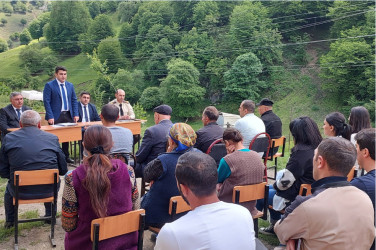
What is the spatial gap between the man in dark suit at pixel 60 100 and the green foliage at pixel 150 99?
130 ft

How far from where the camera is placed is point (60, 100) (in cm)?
685

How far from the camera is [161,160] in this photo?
304 centimetres

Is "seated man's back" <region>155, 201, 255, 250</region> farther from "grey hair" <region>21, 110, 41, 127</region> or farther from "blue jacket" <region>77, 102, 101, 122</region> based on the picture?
"blue jacket" <region>77, 102, 101, 122</region>

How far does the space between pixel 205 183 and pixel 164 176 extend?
1378mm

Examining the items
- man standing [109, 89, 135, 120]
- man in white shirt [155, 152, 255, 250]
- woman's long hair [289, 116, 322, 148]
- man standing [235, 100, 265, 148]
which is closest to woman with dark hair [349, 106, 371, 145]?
woman's long hair [289, 116, 322, 148]

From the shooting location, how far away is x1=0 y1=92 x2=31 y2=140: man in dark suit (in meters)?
6.48

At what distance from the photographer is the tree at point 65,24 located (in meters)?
70.4

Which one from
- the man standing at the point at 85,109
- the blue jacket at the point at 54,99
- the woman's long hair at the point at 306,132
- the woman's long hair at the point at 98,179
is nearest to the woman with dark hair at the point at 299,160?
the woman's long hair at the point at 306,132

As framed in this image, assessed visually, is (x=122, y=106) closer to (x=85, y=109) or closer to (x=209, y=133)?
(x=85, y=109)

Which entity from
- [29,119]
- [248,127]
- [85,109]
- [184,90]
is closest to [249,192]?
[248,127]

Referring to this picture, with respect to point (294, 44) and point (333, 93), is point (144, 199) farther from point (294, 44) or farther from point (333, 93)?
point (294, 44)

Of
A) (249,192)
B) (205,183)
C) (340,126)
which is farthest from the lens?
(340,126)

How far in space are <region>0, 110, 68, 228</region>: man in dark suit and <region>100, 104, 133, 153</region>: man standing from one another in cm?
64

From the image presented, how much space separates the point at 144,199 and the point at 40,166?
1.33 metres
